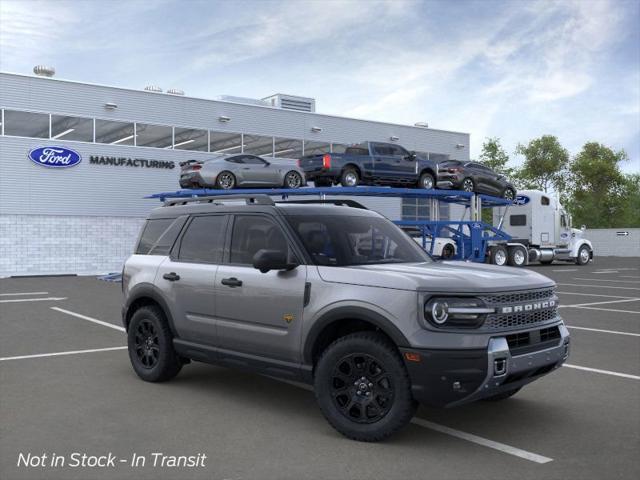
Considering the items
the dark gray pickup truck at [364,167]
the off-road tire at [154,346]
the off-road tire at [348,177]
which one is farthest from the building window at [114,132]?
the off-road tire at [154,346]

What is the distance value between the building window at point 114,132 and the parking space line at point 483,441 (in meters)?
26.3

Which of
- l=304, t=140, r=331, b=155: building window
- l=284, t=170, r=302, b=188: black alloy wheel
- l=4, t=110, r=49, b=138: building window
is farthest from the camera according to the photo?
l=304, t=140, r=331, b=155: building window

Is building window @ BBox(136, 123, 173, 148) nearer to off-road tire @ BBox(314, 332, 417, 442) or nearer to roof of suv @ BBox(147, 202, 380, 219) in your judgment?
roof of suv @ BBox(147, 202, 380, 219)

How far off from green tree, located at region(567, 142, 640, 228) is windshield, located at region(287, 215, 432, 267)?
7141 centimetres

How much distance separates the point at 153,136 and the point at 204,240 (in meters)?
25.1

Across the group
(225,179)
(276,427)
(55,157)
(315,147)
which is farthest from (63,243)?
(276,427)

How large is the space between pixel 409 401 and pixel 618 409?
7.56 feet

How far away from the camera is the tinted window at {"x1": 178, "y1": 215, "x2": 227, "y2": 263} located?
639 cm

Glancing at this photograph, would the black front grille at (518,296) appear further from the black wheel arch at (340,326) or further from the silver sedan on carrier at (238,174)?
the silver sedan on carrier at (238,174)

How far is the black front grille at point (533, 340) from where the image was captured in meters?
4.87

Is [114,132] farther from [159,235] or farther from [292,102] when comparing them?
[159,235]

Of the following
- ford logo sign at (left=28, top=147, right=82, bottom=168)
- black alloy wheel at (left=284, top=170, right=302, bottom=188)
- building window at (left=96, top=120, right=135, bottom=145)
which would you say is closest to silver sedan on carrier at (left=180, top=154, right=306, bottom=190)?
black alloy wheel at (left=284, top=170, right=302, bottom=188)

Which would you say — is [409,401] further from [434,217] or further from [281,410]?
[434,217]

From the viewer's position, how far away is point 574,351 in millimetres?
8633
